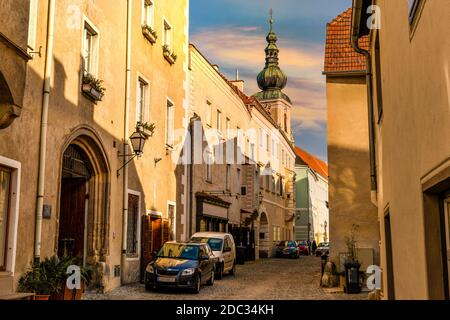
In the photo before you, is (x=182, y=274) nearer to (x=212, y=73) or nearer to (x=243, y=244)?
(x=212, y=73)

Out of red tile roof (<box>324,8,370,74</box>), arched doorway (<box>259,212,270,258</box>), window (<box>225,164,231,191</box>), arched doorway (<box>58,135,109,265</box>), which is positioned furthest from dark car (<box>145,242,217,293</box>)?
arched doorway (<box>259,212,270,258</box>)

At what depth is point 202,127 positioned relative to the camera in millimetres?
27203

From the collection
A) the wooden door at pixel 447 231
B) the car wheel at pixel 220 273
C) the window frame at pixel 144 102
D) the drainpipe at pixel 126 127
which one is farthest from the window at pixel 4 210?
the car wheel at pixel 220 273

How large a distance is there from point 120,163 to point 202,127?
1078cm

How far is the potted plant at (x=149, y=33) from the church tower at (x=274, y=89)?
146 ft

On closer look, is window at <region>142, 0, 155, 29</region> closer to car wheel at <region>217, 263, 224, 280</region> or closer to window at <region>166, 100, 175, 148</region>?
window at <region>166, 100, 175, 148</region>

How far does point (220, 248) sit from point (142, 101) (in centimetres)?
671

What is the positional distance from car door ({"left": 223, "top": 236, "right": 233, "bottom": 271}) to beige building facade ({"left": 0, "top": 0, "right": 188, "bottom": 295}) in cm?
236

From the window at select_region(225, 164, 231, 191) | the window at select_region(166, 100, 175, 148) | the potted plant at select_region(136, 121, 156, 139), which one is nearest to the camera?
the potted plant at select_region(136, 121, 156, 139)

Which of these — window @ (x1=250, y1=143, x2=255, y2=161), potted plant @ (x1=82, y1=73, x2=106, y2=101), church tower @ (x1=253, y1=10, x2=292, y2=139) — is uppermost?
church tower @ (x1=253, y1=10, x2=292, y2=139)

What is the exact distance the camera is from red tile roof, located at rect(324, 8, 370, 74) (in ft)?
62.7

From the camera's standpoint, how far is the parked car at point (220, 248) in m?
21.1

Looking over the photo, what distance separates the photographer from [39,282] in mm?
11031

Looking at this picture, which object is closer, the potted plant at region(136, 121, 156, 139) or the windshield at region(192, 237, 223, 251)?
the potted plant at region(136, 121, 156, 139)
